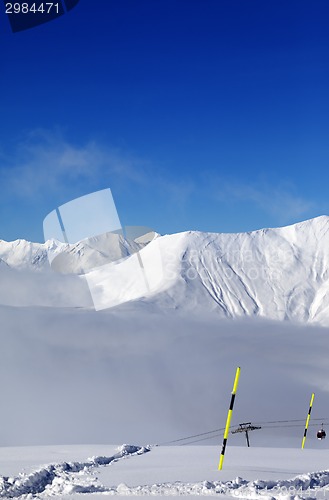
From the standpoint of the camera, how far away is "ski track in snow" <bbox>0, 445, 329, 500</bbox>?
32.2ft

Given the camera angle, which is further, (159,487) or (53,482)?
(53,482)

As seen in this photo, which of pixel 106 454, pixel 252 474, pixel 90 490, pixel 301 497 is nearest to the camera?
pixel 301 497

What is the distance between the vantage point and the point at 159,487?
406 inches

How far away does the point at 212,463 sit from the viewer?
13.8m

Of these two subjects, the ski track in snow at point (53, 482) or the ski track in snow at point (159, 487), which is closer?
the ski track in snow at point (159, 487)

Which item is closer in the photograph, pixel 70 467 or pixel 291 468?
pixel 291 468

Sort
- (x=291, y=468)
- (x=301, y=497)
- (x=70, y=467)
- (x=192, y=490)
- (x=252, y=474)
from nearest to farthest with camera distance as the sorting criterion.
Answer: (x=301, y=497)
(x=192, y=490)
(x=252, y=474)
(x=291, y=468)
(x=70, y=467)

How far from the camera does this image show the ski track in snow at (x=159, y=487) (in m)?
9.80

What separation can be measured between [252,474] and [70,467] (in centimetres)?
454

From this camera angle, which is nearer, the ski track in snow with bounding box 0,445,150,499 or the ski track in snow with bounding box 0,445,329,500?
the ski track in snow with bounding box 0,445,329,500

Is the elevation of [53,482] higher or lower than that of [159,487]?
higher

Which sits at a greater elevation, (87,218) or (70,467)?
(87,218)

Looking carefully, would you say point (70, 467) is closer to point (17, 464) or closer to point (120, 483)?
point (17, 464)

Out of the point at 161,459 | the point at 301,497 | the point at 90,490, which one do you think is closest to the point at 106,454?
the point at 161,459
